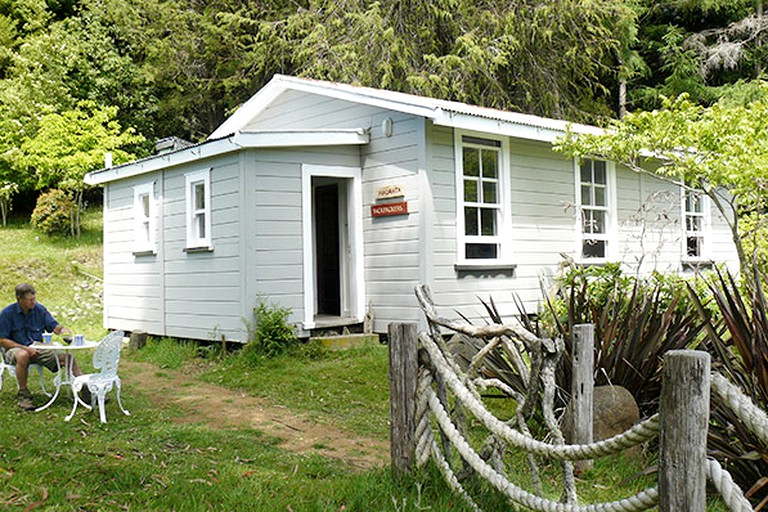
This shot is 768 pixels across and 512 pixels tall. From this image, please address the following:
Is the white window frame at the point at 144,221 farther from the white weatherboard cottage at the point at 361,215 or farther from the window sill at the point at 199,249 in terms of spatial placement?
the window sill at the point at 199,249

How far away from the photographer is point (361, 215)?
11477 mm

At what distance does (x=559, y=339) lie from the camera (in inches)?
166

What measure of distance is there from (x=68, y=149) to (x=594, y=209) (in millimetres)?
15461

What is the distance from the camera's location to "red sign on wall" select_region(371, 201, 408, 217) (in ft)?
35.3

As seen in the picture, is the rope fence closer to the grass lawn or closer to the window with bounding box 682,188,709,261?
the grass lawn

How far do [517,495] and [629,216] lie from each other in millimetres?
10869

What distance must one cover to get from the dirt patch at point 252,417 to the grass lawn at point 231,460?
111 mm

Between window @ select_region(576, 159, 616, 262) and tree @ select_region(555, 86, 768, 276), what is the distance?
1566mm

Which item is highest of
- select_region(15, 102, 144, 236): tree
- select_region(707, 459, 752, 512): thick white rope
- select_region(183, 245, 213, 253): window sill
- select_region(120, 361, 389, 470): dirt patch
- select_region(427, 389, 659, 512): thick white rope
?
select_region(15, 102, 144, 236): tree

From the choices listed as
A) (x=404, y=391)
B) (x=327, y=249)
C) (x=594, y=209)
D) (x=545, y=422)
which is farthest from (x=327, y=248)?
(x=545, y=422)

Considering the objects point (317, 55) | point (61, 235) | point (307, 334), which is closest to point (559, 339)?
point (307, 334)

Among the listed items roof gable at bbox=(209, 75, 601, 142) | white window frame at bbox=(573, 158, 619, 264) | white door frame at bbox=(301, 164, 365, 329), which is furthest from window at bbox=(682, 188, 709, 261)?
white door frame at bbox=(301, 164, 365, 329)

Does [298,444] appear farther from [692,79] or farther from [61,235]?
[692,79]

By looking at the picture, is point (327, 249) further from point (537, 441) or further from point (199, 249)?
point (537, 441)
